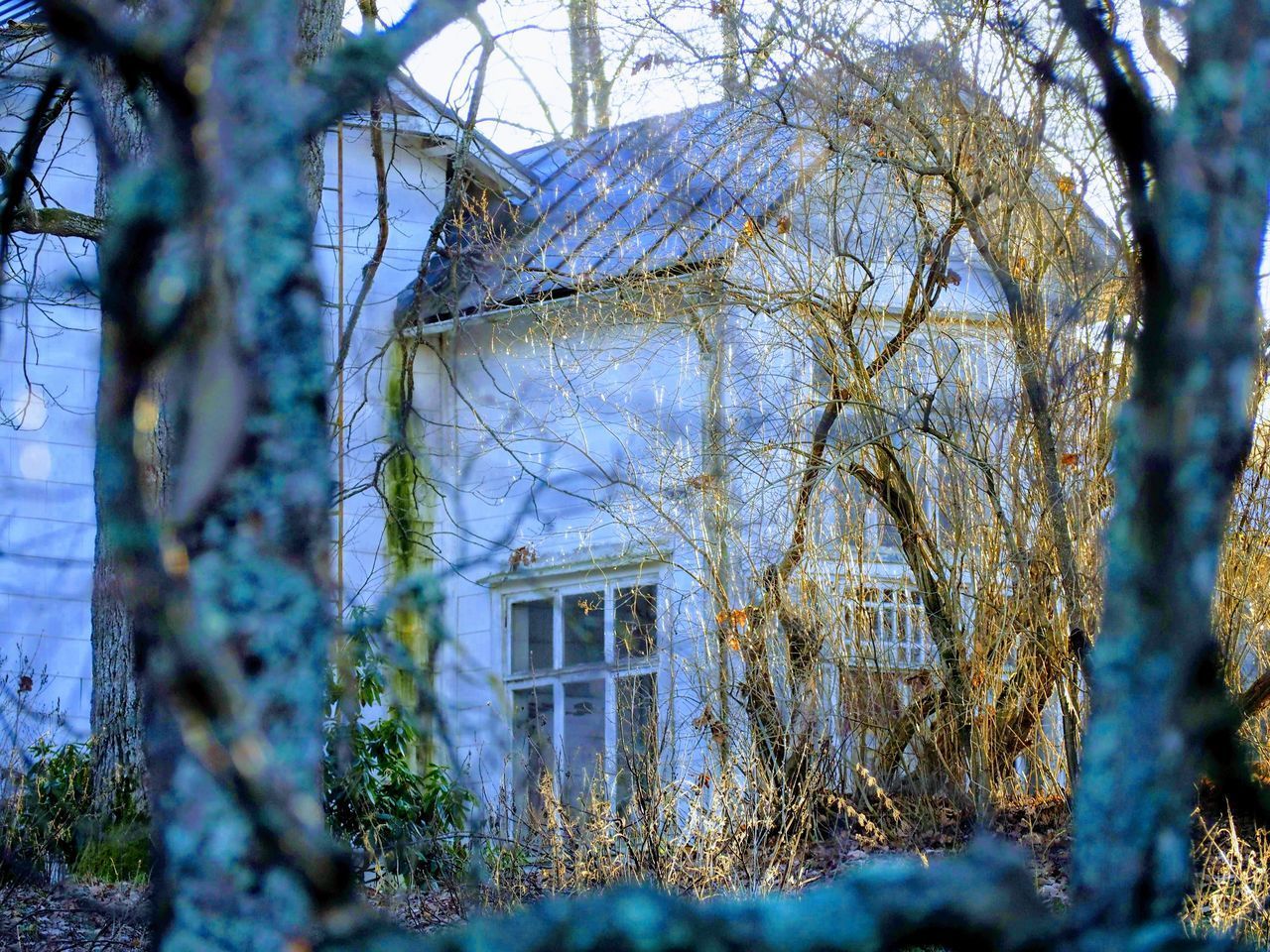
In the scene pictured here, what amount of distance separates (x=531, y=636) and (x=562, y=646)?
14.3 inches

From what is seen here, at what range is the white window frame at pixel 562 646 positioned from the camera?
9.87 meters

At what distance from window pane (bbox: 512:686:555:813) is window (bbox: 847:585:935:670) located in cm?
204

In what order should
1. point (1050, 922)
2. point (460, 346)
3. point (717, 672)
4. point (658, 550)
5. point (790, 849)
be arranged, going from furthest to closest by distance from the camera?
point (460, 346), point (658, 550), point (717, 672), point (790, 849), point (1050, 922)

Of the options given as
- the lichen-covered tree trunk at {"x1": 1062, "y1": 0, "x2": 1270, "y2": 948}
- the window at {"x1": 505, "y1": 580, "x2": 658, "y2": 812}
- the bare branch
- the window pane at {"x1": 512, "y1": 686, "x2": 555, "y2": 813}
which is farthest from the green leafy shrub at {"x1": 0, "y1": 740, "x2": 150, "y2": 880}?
the lichen-covered tree trunk at {"x1": 1062, "y1": 0, "x2": 1270, "y2": 948}

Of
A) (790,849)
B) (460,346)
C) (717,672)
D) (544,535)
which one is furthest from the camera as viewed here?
(460,346)

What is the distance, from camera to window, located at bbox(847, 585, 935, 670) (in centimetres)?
858

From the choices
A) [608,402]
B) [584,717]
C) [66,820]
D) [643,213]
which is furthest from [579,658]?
[66,820]

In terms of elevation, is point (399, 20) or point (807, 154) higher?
point (807, 154)

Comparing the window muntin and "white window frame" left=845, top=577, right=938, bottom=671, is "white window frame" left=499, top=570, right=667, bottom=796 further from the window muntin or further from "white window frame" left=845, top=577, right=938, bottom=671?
"white window frame" left=845, top=577, right=938, bottom=671

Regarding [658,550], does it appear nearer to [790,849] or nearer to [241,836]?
[790,849]

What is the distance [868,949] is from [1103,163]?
7752mm

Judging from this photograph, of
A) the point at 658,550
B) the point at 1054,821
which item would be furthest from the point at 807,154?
the point at 1054,821

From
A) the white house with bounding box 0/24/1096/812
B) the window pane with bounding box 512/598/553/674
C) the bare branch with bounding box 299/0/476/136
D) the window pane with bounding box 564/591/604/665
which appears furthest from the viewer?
the window pane with bounding box 512/598/553/674

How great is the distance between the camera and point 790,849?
675cm
